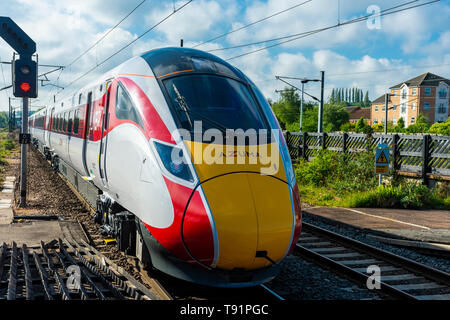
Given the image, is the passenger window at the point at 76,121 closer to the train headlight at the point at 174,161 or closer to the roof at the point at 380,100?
the train headlight at the point at 174,161

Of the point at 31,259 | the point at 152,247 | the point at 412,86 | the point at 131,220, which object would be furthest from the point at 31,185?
the point at 412,86

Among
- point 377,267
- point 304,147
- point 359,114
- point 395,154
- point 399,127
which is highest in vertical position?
point 359,114

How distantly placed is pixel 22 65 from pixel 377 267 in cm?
963

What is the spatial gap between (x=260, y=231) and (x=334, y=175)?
34.8 feet

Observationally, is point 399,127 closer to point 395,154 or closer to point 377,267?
point 395,154

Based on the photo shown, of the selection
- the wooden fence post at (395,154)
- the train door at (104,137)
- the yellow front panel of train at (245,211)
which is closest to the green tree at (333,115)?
the wooden fence post at (395,154)

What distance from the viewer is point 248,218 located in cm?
452

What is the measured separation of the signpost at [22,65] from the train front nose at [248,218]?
8420 millimetres

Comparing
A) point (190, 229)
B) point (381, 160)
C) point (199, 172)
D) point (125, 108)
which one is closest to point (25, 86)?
point (125, 108)

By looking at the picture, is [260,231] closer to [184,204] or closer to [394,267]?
[184,204]

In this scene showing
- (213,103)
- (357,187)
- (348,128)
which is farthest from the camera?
(348,128)

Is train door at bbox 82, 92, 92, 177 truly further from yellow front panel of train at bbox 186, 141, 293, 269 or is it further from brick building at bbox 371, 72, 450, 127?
brick building at bbox 371, 72, 450, 127

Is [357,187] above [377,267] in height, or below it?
above

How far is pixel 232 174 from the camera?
4.70 m
